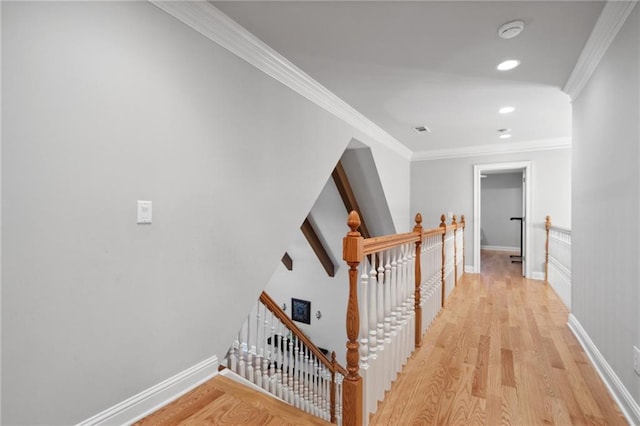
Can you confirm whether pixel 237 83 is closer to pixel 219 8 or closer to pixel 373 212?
pixel 219 8

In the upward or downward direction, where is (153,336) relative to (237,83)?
downward

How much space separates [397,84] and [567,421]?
270 centimetres

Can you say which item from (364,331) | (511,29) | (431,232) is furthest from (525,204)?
(364,331)

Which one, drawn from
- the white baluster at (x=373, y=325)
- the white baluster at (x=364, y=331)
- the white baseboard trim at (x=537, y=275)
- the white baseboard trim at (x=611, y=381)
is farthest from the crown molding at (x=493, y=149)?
the white baluster at (x=364, y=331)

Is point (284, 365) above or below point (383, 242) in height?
below

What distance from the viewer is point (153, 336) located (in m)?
1.60

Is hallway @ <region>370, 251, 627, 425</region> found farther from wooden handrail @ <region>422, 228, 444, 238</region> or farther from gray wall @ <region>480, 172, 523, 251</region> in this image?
gray wall @ <region>480, 172, 523, 251</region>

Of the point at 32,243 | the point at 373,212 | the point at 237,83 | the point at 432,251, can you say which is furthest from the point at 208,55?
the point at 373,212

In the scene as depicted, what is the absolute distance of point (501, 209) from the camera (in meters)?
8.62

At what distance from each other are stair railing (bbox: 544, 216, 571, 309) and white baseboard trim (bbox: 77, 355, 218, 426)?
154 inches

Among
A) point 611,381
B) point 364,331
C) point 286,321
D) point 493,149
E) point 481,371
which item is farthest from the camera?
point 493,149

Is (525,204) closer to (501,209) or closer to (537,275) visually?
(537,275)

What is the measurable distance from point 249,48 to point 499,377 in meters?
2.84

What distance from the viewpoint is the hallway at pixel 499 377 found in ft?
5.48
